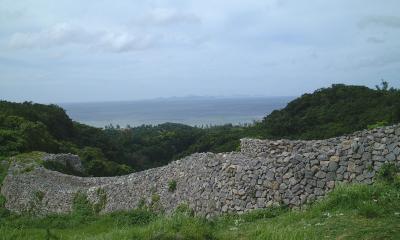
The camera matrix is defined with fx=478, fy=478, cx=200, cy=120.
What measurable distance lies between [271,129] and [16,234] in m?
36.9

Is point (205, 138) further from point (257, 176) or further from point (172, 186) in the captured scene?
point (257, 176)

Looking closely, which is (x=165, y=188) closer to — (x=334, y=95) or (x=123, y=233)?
(x=123, y=233)

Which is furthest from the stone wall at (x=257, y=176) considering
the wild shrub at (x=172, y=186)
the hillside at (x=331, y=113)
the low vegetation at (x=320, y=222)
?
the hillside at (x=331, y=113)

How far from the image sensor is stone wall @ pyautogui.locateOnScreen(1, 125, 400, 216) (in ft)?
38.6

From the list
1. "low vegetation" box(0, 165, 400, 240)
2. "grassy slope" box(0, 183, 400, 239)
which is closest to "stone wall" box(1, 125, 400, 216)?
"low vegetation" box(0, 165, 400, 240)

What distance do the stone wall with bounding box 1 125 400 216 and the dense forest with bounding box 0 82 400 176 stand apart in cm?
1031

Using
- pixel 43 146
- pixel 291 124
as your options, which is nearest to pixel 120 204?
pixel 43 146

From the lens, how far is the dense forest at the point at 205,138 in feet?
111

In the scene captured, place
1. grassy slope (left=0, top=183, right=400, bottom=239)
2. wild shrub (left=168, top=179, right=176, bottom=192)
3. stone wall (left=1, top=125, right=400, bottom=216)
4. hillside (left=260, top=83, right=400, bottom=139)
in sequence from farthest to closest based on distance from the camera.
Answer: hillside (left=260, top=83, right=400, bottom=139) < wild shrub (left=168, top=179, right=176, bottom=192) < stone wall (left=1, top=125, right=400, bottom=216) < grassy slope (left=0, top=183, right=400, bottom=239)

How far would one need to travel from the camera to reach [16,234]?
10586mm

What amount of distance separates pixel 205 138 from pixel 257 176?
155 ft

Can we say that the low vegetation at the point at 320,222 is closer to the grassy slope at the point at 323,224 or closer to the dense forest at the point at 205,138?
the grassy slope at the point at 323,224

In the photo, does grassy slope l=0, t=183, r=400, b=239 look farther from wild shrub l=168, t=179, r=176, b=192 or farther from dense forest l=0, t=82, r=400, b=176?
dense forest l=0, t=82, r=400, b=176

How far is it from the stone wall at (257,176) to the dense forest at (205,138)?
10313 millimetres
